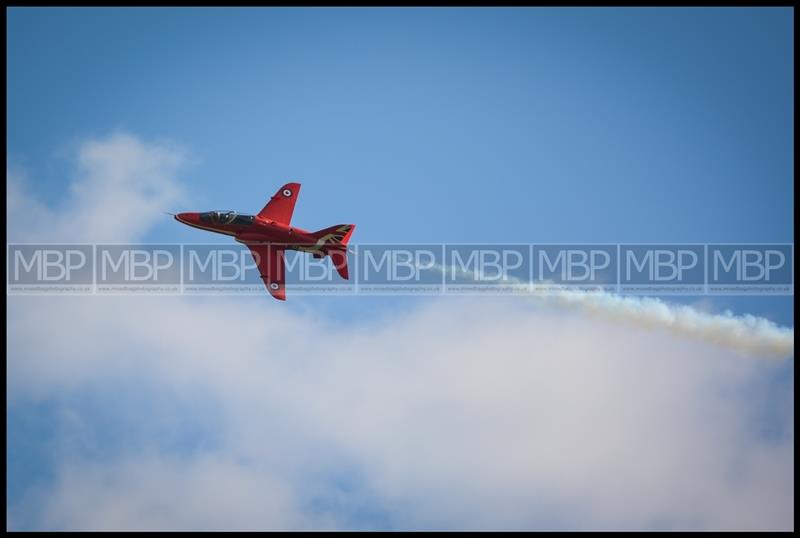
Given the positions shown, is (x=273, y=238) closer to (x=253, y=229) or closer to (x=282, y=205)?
(x=253, y=229)

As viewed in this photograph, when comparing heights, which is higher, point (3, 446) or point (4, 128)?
point (4, 128)

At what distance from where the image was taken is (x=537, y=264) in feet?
232

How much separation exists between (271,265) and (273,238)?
1.91 meters

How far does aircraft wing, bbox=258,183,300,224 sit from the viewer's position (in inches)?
2505

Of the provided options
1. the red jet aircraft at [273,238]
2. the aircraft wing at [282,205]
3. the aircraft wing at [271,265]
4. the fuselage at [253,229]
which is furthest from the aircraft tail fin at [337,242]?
the aircraft wing at [282,205]

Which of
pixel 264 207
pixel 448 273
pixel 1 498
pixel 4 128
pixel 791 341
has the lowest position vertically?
pixel 1 498

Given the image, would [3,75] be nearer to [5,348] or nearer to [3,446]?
[5,348]

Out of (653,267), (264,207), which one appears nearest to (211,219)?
(264,207)

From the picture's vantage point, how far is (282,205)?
2518 inches

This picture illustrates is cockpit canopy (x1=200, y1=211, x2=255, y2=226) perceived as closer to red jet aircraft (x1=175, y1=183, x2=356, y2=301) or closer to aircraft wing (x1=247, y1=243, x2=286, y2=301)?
red jet aircraft (x1=175, y1=183, x2=356, y2=301)

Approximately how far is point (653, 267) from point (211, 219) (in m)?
34.9

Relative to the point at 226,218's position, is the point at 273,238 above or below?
below

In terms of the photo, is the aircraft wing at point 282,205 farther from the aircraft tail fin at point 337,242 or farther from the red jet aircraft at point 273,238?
the aircraft tail fin at point 337,242

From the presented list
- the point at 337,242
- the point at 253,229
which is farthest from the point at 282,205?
the point at 337,242
